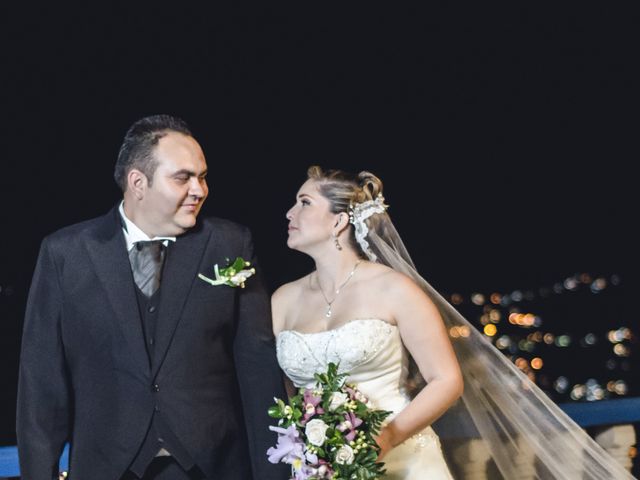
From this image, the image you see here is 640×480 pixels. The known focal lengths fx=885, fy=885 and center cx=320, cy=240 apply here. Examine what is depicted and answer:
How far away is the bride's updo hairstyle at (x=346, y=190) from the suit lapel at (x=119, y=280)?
3.27ft

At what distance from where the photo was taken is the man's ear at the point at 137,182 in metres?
3.12

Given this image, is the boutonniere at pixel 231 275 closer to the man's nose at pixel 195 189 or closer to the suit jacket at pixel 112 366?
the suit jacket at pixel 112 366

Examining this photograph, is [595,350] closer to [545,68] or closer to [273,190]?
[545,68]

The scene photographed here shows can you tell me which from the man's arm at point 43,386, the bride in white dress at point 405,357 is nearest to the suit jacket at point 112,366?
the man's arm at point 43,386

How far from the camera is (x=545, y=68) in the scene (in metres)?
15.1

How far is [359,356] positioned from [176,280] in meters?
0.84

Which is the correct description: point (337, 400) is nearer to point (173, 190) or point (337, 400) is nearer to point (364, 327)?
point (364, 327)

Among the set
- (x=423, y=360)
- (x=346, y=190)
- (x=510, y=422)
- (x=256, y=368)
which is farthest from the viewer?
(x=346, y=190)

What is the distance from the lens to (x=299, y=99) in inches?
516

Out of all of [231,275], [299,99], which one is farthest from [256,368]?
[299,99]

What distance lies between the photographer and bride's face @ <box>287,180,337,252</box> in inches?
147

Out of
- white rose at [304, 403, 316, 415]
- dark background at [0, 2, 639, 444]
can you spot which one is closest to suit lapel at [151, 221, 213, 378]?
white rose at [304, 403, 316, 415]

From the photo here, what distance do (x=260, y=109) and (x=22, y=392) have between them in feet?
31.9

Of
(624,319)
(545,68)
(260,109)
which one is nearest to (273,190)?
(260,109)
